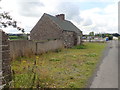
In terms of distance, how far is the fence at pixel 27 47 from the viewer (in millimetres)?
12886

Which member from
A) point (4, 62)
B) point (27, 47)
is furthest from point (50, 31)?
point (4, 62)

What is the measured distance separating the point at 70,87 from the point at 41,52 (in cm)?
1131

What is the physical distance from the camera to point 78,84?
6.91 metres

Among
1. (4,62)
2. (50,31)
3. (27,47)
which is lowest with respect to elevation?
(4,62)

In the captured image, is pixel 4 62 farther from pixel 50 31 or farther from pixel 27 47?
pixel 50 31

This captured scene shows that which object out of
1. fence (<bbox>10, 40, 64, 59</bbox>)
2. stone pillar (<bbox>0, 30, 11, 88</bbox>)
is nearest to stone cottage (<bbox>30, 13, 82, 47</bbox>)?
fence (<bbox>10, 40, 64, 59</bbox>)

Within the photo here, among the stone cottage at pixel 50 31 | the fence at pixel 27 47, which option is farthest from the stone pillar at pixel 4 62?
the stone cottage at pixel 50 31

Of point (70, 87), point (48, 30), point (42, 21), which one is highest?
point (42, 21)

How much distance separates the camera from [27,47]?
15.1 m

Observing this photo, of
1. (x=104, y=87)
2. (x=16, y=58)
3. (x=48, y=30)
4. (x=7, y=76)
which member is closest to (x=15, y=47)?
(x=16, y=58)

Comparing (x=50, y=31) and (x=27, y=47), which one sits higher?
(x=50, y=31)

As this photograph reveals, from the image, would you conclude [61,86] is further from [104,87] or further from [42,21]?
[42,21]

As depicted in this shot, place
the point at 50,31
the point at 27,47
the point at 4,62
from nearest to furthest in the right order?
the point at 4,62, the point at 27,47, the point at 50,31

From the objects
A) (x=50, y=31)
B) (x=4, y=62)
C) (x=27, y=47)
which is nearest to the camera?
(x=4, y=62)
